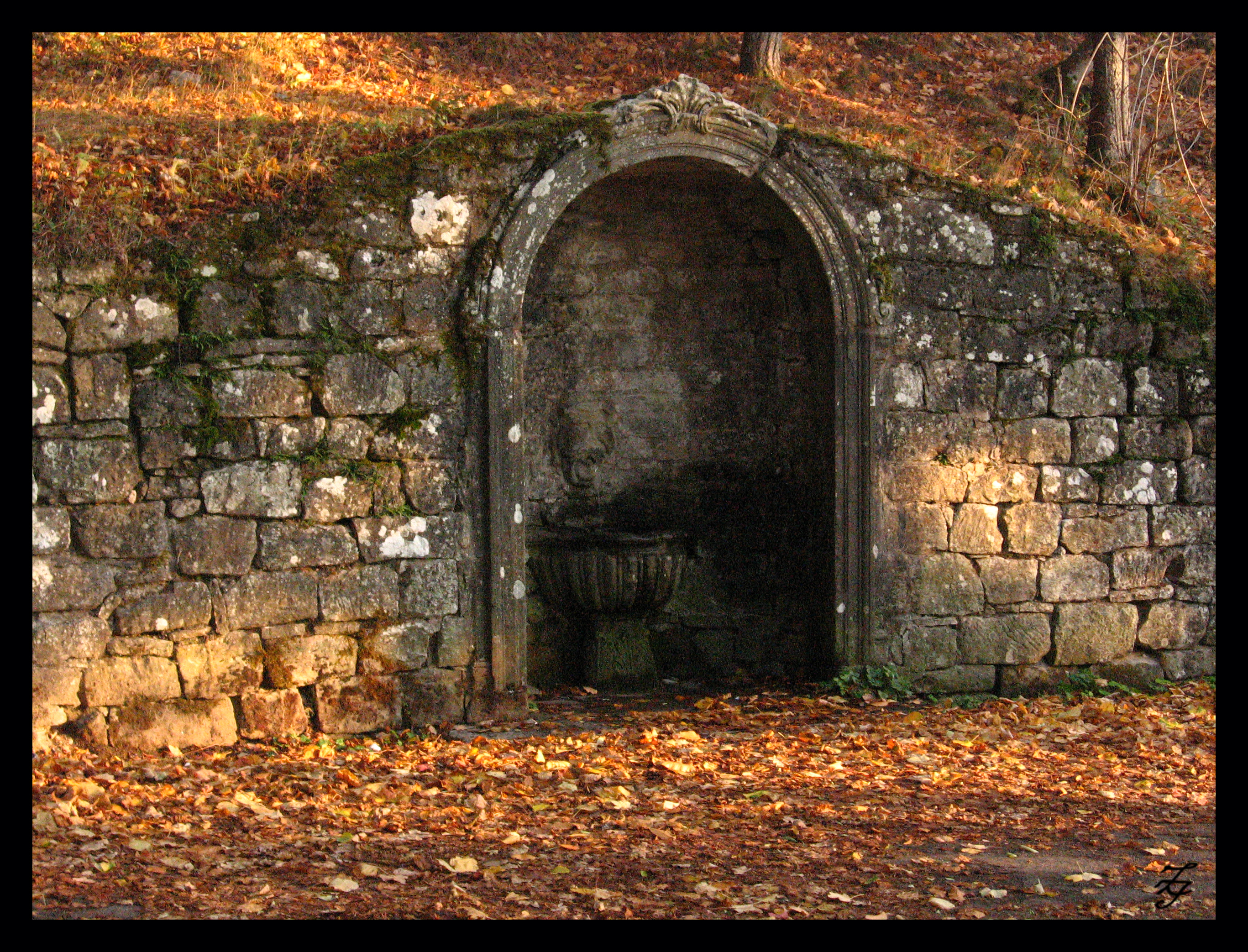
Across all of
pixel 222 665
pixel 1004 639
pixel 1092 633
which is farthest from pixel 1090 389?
pixel 222 665

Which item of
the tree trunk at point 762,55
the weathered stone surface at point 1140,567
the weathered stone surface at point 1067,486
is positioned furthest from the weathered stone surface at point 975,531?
the tree trunk at point 762,55

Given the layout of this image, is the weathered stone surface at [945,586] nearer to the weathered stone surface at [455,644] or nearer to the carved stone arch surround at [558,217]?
the carved stone arch surround at [558,217]

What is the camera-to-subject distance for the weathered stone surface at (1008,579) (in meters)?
6.46

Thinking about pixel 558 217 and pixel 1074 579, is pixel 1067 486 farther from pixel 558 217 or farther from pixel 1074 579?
pixel 558 217

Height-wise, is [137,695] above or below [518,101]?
below

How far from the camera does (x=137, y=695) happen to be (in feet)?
16.6

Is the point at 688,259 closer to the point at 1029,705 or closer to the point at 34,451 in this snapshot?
the point at 1029,705

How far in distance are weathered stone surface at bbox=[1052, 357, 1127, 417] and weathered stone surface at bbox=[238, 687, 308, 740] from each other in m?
4.22

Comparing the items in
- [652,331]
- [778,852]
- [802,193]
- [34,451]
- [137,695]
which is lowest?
[778,852]

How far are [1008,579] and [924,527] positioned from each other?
22.4 inches

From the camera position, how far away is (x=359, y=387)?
5.46m

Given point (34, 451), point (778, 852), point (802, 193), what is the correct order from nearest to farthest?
point (778, 852), point (34, 451), point (802, 193)

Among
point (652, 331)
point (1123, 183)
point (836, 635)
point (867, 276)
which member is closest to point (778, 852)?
point (836, 635)

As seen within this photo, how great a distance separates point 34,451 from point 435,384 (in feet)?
5.63
